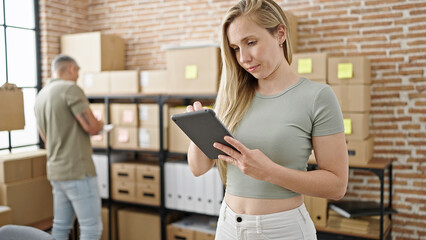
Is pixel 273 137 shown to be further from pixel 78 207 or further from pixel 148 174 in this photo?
pixel 148 174

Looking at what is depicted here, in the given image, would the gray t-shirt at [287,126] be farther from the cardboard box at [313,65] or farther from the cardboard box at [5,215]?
the cardboard box at [5,215]

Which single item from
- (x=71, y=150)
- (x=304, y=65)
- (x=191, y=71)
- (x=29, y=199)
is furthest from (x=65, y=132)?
(x=304, y=65)

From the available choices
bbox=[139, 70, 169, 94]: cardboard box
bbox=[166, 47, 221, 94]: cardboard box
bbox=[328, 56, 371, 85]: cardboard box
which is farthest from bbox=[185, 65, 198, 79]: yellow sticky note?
bbox=[328, 56, 371, 85]: cardboard box

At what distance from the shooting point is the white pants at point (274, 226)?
4.10ft

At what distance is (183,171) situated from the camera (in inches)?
141

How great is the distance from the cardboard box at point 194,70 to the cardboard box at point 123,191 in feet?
3.32

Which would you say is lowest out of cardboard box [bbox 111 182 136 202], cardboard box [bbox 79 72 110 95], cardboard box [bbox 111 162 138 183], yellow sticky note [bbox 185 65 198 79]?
cardboard box [bbox 111 182 136 202]

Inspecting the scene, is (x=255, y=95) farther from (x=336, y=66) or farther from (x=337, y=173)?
(x=336, y=66)

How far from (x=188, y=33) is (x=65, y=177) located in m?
1.89

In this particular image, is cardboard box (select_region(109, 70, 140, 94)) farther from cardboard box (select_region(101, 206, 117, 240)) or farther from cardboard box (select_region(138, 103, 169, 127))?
cardboard box (select_region(101, 206, 117, 240))

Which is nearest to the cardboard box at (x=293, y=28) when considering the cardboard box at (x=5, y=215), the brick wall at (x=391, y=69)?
the brick wall at (x=391, y=69)

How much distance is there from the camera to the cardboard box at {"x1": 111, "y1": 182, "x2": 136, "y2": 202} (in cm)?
379

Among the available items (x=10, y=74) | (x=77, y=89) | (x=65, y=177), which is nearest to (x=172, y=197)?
(x=65, y=177)

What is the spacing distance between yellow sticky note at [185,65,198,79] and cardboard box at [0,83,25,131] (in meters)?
1.59
